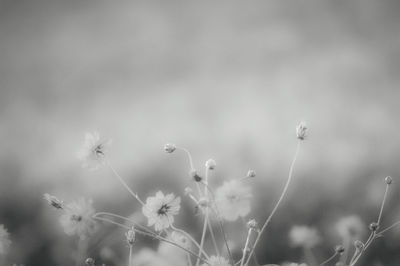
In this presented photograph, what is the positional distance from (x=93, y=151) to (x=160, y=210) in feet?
0.81

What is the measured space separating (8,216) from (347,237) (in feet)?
7.22

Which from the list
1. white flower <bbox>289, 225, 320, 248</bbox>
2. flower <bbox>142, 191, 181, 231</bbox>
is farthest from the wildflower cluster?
white flower <bbox>289, 225, 320, 248</bbox>

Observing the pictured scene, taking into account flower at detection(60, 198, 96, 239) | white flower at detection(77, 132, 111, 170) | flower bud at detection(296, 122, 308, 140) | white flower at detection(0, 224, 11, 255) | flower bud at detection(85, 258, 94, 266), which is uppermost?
white flower at detection(77, 132, 111, 170)

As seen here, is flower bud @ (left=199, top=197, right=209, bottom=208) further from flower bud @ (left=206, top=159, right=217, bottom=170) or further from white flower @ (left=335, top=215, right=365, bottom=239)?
white flower @ (left=335, top=215, right=365, bottom=239)

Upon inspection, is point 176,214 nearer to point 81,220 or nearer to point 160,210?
point 160,210

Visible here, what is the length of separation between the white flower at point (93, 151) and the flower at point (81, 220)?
8.7 inches

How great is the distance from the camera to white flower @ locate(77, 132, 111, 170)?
3.60 ft

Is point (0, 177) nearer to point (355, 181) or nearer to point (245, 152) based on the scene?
point (245, 152)

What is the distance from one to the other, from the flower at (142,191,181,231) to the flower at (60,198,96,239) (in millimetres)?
140

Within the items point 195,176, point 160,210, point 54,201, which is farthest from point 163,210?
point 54,201

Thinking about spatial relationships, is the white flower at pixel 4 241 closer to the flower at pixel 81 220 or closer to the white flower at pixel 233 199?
the flower at pixel 81 220

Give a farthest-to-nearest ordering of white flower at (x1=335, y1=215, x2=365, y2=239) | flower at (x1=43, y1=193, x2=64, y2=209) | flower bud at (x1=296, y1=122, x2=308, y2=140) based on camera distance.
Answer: white flower at (x1=335, y1=215, x2=365, y2=239) → flower bud at (x1=296, y1=122, x2=308, y2=140) → flower at (x1=43, y1=193, x2=64, y2=209)

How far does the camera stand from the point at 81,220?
872 mm

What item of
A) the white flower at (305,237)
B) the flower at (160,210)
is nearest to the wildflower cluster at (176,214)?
the flower at (160,210)
